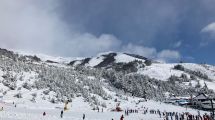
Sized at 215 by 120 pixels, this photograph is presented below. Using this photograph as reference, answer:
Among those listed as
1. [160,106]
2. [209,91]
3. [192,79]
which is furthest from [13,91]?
[192,79]

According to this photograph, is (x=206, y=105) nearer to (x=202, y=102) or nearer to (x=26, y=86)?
(x=202, y=102)

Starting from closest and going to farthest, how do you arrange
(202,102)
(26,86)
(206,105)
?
1. (26,86)
2. (206,105)
3. (202,102)

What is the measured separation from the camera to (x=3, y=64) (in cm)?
10825

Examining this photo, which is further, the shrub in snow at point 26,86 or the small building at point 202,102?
the small building at point 202,102

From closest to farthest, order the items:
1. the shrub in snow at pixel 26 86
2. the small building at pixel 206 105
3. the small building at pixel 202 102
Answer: the shrub in snow at pixel 26 86
the small building at pixel 206 105
the small building at pixel 202 102

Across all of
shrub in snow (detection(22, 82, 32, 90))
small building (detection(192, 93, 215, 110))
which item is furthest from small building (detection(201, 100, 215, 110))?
shrub in snow (detection(22, 82, 32, 90))

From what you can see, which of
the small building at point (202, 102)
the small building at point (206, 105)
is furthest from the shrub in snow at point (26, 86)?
the small building at point (206, 105)

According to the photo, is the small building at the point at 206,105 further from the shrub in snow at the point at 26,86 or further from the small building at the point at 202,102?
the shrub in snow at the point at 26,86

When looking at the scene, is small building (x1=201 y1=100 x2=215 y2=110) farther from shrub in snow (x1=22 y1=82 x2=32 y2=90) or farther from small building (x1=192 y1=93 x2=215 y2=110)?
shrub in snow (x1=22 y1=82 x2=32 y2=90)

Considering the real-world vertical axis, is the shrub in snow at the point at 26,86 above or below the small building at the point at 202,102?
above

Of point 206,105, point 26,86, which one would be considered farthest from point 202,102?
point 26,86

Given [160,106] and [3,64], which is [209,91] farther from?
[3,64]

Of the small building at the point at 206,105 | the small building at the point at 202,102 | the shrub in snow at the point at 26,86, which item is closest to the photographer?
the shrub in snow at the point at 26,86

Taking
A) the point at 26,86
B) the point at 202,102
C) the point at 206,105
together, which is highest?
the point at 26,86
